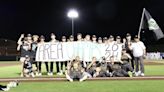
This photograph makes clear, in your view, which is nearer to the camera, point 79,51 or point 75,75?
point 75,75

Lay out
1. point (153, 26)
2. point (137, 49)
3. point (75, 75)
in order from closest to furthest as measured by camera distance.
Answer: point (75, 75), point (137, 49), point (153, 26)

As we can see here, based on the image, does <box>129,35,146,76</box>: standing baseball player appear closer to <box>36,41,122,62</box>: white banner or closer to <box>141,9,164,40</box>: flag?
<box>36,41,122,62</box>: white banner

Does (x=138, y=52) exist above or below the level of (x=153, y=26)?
below

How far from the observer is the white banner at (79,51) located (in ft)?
57.7

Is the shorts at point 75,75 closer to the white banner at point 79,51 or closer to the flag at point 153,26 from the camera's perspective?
the white banner at point 79,51

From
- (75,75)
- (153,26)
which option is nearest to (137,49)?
(75,75)

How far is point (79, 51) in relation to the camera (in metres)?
17.7

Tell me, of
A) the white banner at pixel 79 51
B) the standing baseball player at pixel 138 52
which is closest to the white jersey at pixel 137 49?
the standing baseball player at pixel 138 52

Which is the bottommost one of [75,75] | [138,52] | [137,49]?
[75,75]

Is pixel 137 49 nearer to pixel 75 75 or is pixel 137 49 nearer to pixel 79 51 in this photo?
pixel 79 51

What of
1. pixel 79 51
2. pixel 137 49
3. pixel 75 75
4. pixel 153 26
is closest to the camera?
pixel 75 75

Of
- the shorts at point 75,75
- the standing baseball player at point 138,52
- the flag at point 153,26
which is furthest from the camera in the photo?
the flag at point 153,26

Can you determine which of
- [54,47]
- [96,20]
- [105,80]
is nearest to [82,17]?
[96,20]

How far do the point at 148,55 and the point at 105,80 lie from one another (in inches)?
1429
